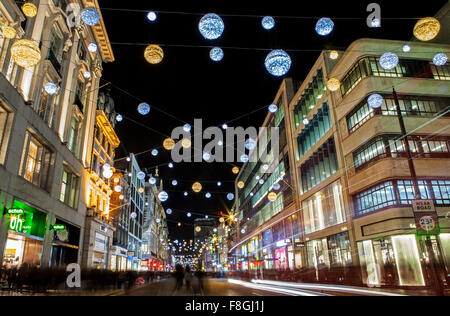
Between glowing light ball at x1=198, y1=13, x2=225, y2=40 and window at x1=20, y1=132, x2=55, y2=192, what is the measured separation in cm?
1306

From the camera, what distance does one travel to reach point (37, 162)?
19203mm

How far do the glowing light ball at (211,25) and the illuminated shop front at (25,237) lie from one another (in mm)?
12592

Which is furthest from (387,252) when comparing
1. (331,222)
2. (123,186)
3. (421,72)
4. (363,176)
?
(123,186)

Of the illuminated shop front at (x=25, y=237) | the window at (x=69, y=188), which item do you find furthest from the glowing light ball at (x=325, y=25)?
the window at (x=69, y=188)

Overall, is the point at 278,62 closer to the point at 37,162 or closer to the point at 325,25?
the point at 325,25

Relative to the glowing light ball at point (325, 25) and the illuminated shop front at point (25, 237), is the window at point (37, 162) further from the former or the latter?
the glowing light ball at point (325, 25)

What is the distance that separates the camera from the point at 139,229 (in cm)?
5825

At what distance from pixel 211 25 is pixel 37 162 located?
1524cm

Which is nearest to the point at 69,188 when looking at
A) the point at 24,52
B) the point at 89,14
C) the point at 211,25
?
the point at 24,52

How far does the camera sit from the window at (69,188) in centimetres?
2361

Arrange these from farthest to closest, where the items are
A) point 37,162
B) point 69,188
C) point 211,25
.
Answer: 1. point 69,188
2. point 37,162
3. point 211,25
